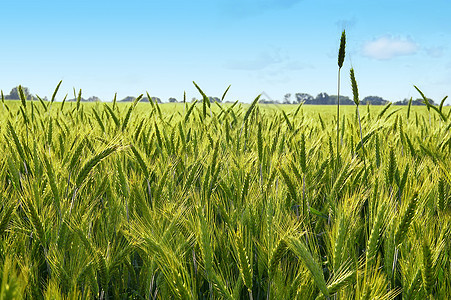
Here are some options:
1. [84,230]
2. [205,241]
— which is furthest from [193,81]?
[205,241]

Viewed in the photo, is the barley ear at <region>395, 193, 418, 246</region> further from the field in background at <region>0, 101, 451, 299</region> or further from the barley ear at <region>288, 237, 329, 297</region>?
the barley ear at <region>288, 237, 329, 297</region>

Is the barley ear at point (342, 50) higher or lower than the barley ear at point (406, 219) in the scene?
higher

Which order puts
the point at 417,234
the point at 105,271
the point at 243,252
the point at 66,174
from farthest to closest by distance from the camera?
1. the point at 66,174
2. the point at 417,234
3. the point at 105,271
4. the point at 243,252

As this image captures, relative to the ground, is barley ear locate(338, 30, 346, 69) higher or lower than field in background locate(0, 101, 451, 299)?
higher

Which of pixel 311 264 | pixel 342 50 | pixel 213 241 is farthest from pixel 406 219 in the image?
pixel 342 50

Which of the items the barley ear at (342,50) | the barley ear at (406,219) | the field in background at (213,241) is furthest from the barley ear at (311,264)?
the barley ear at (342,50)

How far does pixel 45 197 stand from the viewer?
1248mm

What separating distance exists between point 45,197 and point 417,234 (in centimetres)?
120

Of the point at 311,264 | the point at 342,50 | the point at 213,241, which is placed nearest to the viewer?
the point at 311,264

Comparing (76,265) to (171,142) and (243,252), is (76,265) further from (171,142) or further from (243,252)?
(171,142)

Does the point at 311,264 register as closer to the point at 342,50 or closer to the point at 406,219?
the point at 406,219

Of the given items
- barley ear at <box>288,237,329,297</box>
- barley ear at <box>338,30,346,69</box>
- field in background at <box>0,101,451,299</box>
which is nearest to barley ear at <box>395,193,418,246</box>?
field in background at <box>0,101,451,299</box>

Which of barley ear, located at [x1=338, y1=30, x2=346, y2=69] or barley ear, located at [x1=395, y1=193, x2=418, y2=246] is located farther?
barley ear, located at [x1=338, y1=30, x2=346, y2=69]

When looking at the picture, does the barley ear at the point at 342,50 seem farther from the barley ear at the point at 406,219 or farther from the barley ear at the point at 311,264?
the barley ear at the point at 311,264
